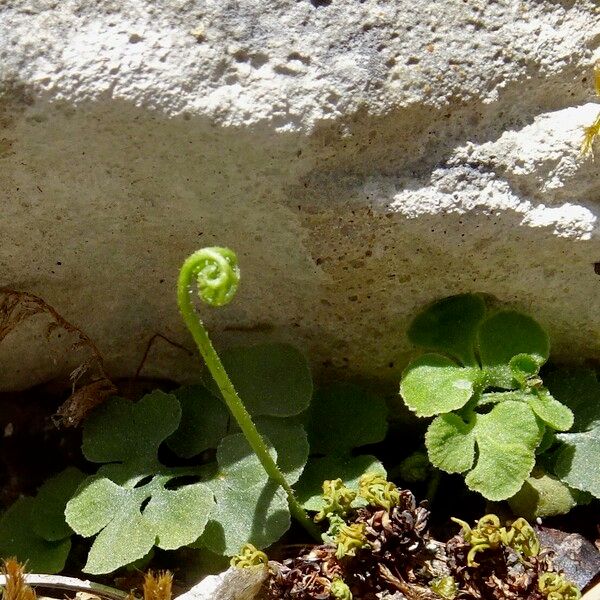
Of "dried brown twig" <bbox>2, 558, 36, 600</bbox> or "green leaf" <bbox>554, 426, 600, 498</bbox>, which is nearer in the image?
"dried brown twig" <bbox>2, 558, 36, 600</bbox>

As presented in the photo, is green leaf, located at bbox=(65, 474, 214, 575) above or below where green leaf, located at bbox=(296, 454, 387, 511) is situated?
above

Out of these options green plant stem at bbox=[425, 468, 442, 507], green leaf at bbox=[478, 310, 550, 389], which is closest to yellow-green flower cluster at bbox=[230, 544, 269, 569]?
green plant stem at bbox=[425, 468, 442, 507]

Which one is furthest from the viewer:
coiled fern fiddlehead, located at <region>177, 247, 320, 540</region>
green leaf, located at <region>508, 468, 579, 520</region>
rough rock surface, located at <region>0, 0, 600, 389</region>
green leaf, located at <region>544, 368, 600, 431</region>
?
green leaf, located at <region>544, 368, 600, 431</region>

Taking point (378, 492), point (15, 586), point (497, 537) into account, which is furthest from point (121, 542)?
point (497, 537)

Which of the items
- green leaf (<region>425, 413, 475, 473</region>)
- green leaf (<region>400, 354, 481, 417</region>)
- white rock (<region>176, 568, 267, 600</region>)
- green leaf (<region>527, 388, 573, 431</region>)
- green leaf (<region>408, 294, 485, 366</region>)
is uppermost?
green leaf (<region>408, 294, 485, 366</region>)

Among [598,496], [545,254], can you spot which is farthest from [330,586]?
[545,254]

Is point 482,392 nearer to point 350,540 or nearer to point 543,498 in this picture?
point 543,498

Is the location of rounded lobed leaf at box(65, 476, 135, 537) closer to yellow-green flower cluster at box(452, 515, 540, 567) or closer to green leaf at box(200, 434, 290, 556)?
green leaf at box(200, 434, 290, 556)
